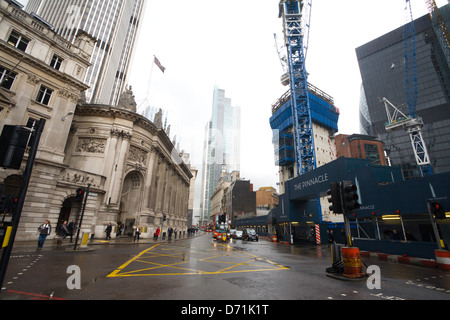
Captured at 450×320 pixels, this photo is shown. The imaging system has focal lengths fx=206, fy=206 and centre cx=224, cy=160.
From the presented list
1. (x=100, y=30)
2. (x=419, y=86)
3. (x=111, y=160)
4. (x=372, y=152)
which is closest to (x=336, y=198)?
(x=111, y=160)

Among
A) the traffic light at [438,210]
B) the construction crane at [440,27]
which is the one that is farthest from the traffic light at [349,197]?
the construction crane at [440,27]

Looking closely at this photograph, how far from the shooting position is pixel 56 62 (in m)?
25.9

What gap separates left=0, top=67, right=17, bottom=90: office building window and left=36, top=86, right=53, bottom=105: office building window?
236 cm

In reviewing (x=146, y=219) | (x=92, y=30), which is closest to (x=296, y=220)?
(x=146, y=219)

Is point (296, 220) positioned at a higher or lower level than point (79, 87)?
lower

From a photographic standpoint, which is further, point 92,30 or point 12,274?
point 92,30

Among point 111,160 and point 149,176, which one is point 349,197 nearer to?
point 111,160

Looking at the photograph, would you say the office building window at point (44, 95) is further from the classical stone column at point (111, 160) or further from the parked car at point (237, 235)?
the parked car at point (237, 235)

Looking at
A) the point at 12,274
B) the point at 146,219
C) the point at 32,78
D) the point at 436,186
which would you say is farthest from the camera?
the point at 146,219

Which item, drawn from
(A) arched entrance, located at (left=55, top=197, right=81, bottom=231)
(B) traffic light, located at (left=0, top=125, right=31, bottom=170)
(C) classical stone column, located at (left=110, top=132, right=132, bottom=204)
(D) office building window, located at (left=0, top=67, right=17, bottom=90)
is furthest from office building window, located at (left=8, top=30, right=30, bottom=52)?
(B) traffic light, located at (left=0, top=125, right=31, bottom=170)
